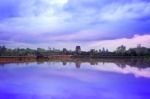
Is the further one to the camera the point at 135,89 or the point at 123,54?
the point at 123,54

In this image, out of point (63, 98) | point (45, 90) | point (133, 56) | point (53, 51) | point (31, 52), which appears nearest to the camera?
point (63, 98)

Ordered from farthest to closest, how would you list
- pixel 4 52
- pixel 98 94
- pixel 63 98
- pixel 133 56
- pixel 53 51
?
pixel 53 51
pixel 133 56
pixel 4 52
pixel 98 94
pixel 63 98

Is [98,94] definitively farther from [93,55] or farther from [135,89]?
[93,55]

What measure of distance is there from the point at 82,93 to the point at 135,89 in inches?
59.7

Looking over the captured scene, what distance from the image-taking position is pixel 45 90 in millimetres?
6406

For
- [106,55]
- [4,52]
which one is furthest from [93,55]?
[4,52]

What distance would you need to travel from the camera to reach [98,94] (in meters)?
5.86

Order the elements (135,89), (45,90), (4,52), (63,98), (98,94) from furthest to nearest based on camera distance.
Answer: (4,52) → (135,89) → (45,90) → (98,94) → (63,98)

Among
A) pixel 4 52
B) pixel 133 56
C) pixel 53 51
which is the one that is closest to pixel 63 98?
pixel 4 52

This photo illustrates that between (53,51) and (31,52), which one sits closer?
(31,52)

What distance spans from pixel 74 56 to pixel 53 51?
5310 millimetres

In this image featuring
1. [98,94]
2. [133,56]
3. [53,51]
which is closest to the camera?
[98,94]

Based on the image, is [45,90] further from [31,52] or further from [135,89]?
[31,52]

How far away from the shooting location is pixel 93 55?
104 feet
